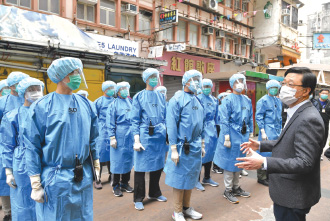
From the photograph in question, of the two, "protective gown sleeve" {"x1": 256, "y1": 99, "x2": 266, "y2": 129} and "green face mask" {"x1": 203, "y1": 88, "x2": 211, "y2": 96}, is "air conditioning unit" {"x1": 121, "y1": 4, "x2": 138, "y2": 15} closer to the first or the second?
"green face mask" {"x1": 203, "y1": 88, "x2": 211, "y2": 96}

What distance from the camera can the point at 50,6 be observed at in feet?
34.0

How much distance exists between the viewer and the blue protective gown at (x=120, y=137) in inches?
196

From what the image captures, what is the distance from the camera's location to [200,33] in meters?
16.7

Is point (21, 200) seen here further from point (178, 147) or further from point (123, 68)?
point (123, 68)

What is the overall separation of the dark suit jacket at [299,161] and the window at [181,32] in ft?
46.5

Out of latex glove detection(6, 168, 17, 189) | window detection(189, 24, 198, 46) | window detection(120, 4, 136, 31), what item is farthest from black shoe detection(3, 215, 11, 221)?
window detection(189, 24, 198, 46)

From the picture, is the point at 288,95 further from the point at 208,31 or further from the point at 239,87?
the point at 208,31

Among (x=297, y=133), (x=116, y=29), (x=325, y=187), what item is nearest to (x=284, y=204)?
(x=297, y=133)

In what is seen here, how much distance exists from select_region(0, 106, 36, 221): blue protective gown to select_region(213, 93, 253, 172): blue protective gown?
10.1ft

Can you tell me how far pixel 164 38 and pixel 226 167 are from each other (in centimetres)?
1131

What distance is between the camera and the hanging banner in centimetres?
1284

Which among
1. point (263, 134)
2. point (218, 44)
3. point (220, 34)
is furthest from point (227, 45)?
point (263, 134)

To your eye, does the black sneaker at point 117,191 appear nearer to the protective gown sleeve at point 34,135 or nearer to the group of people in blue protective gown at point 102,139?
the group of people in blue protective gown at point 102,139

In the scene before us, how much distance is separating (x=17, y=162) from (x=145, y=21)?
11945mm
